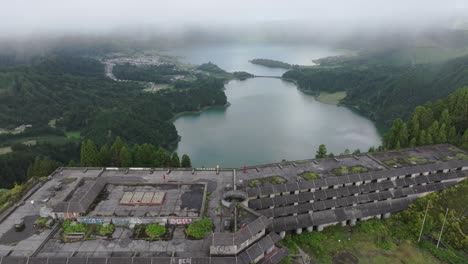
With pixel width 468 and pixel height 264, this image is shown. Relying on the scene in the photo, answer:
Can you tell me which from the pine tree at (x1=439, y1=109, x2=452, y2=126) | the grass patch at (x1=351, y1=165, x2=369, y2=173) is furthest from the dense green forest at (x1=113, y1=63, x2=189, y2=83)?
the grass patch at (x1=351, y1=165, x2=369, y2=173)

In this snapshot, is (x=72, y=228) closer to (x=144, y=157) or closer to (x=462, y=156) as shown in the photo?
(x=144, y=157)

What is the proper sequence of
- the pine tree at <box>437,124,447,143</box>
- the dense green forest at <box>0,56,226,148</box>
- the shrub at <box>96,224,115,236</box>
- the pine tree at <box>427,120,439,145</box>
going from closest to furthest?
the shrub at <box>96,224,115,236</box> < the pine tree at <box>437,124,447,143</box> < the pine tree at <box>427,120,439,145</box> < the dense green forest at <box>0,56,226,148</box>

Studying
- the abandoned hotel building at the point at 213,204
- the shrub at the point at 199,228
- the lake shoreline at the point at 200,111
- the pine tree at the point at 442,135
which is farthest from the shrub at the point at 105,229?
the lake shoreline at the point at 200,111

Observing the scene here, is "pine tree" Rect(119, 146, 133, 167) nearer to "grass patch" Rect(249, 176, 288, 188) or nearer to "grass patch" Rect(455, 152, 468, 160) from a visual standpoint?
"grass patch" Rect(249, 176, 288, 188)

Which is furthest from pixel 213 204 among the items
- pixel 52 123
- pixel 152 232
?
pixel 52 123

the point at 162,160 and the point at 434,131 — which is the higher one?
the point at 434,131
